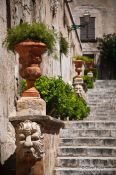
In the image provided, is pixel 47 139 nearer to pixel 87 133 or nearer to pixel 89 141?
pixel 89 141

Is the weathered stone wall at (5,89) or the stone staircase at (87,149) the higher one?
the weathered stone wall at (5,89)

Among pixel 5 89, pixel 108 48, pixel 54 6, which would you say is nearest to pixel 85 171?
pixel 5 89

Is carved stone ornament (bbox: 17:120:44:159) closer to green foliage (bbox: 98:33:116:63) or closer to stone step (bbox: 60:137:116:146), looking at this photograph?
stone step (bbox: 60:137:116:146)

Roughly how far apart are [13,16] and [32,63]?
4088 mm

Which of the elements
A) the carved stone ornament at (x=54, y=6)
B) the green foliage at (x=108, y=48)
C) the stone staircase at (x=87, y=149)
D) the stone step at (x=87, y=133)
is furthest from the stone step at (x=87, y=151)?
the green foliage at (x=108, y=48)

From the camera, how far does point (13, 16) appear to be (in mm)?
11898

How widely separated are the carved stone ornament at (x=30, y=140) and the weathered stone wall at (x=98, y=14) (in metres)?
26.8

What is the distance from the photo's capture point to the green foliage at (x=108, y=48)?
3284cm

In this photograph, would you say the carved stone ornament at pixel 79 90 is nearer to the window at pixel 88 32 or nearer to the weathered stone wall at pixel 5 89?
the weathered stone wall at pixel 5 89

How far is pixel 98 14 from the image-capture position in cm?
3512

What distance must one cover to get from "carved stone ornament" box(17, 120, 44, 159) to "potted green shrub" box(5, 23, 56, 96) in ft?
2.64

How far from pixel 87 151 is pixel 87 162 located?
0.51 metres

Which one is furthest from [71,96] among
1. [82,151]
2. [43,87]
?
[82,151]

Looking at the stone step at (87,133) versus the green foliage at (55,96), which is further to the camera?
the green foliage at (55,96)
